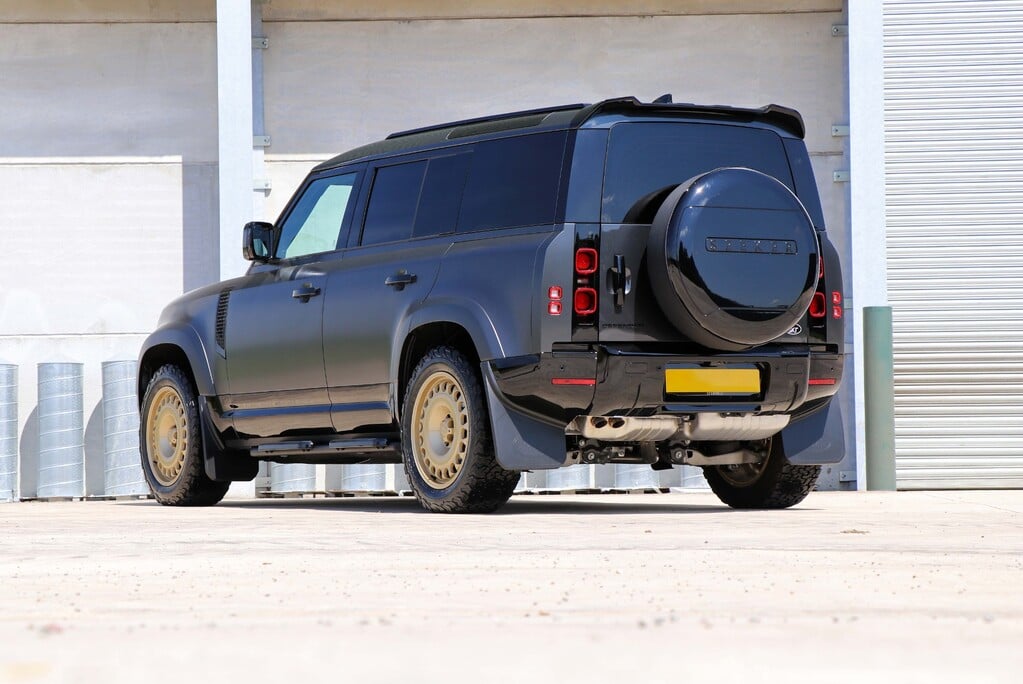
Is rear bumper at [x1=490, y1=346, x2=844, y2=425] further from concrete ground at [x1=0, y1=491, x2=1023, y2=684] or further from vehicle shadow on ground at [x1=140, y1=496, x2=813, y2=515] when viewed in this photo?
vehicle shadow on ground at [x1=140, y1=496, x2=813, y2=515]

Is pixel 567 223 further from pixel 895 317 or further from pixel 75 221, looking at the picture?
pixel 75 221

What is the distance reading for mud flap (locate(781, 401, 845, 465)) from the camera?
30.0 feet

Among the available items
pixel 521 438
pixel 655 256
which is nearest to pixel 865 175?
pixel 655 256

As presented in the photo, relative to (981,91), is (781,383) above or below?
below

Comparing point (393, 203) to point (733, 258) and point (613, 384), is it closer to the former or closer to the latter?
point (613, 384)

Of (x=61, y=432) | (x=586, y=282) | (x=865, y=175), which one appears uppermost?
(x=865, y=175)

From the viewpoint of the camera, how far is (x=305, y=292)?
32.6 ft

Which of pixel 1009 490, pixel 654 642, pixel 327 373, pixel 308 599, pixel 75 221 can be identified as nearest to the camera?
pixel 654 642

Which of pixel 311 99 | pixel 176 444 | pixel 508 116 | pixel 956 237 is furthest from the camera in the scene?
pixel 311 99

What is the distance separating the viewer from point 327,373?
976cm

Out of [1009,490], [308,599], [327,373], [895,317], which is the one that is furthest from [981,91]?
[308,599]

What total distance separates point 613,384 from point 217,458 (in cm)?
325

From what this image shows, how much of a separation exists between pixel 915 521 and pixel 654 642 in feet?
17.0

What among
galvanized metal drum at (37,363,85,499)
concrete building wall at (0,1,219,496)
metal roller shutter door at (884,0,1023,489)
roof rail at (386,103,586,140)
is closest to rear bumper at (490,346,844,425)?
roof rail at (386,103,586,140)
